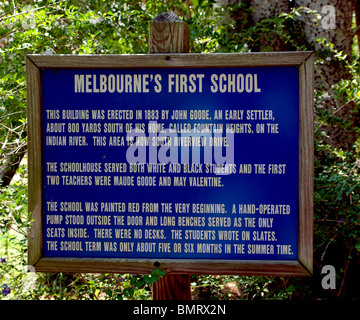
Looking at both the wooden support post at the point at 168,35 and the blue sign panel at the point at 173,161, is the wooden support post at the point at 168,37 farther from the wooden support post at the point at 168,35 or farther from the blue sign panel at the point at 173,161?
the blue sign panel at the point at 173,161

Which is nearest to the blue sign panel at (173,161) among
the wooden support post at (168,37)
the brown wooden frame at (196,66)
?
the brown wooden frame at (196,66)

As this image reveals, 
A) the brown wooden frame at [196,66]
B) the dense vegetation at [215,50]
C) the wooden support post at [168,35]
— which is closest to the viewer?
the brown wooden frame at [196,66]

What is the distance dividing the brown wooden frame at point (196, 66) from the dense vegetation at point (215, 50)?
2.24 feet

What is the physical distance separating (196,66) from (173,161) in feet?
1.58

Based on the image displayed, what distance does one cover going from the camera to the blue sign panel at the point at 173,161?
211 cm

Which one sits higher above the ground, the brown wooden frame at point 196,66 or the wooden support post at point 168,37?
the wooden support post at point 168,37

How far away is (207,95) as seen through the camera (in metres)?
2.12

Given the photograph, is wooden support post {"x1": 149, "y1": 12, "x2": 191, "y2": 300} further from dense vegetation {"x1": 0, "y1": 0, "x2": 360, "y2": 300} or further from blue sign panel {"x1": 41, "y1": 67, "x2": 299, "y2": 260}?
dense vegetation {"x1": 0, "y1": 0, "x2": 360, "y2": 300}

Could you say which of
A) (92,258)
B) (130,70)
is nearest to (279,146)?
(130,70)

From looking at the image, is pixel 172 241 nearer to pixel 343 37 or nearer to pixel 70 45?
pixel 70 45

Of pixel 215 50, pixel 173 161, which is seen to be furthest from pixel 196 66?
pixel 215 50

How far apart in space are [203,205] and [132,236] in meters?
0.39

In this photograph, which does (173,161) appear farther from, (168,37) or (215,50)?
(215,50)

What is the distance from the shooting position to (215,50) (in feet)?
10.3
